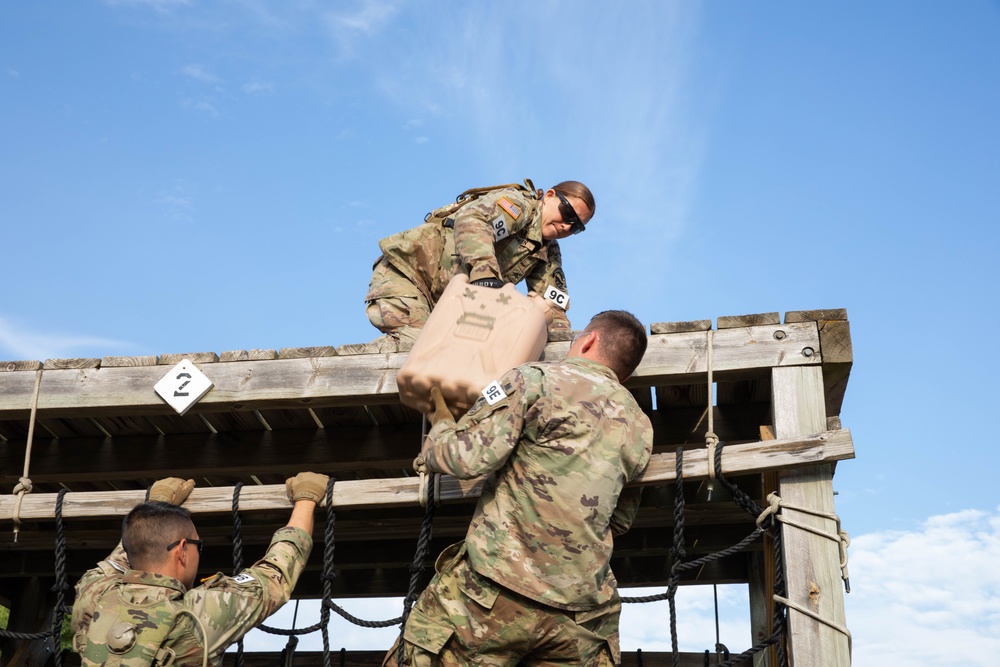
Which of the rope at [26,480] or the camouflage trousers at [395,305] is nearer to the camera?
the rope at [26,480]

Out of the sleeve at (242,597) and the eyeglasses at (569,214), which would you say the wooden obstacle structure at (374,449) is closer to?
the sleeve at (242,597)

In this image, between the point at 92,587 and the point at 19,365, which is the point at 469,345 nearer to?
the point at 92,587

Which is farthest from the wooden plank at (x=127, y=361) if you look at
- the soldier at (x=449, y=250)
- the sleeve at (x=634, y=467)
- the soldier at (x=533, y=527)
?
the sleeve at (x=634, y=467)

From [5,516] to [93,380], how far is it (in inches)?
28.0

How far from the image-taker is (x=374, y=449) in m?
5.90

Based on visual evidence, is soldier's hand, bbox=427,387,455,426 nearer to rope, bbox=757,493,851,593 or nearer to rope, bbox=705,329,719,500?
rope, bbox=705,329,719,500

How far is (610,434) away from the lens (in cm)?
399

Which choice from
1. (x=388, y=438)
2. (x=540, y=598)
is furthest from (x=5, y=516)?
(x=540, y=598)

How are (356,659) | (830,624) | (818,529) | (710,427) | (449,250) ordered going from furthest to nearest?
1. (356,659)
2. (449,250)
3. (710,427)
4. (818,529)
5. (830,624)

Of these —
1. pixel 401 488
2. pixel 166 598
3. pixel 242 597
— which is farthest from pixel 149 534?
pixel 401 488

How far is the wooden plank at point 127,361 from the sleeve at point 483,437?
5.81ft

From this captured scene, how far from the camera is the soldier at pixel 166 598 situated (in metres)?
3.81

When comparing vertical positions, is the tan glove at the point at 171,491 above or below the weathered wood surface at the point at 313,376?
below

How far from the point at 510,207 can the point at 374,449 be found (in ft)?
5.02
